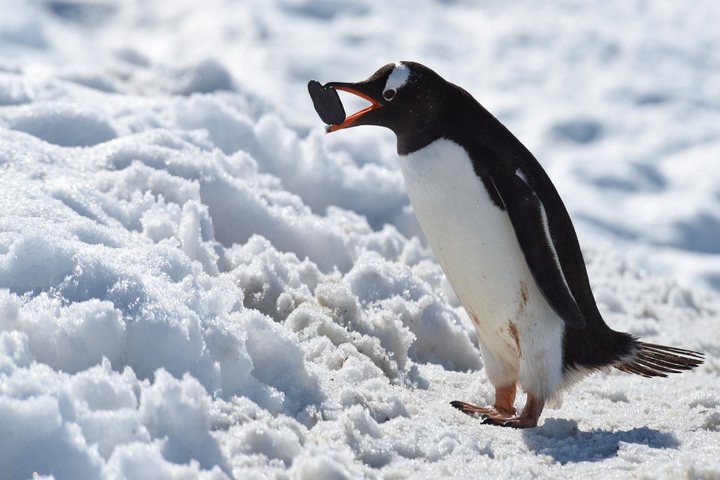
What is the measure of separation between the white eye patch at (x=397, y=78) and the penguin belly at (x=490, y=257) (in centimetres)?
22

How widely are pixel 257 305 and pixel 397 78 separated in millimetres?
835

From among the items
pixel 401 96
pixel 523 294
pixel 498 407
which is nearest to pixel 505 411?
pixel 498 407

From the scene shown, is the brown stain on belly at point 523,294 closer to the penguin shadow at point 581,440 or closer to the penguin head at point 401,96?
the penguin shadow at point 581,440

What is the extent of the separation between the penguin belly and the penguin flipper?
0.07m

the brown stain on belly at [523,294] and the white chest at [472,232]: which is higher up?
the white chest at [472,232]

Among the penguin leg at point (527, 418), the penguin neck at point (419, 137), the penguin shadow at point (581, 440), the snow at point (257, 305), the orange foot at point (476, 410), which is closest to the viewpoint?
the snow at point (257, 305)

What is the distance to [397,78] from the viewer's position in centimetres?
331

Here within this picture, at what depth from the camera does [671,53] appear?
11.0 meters

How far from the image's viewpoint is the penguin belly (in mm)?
3158

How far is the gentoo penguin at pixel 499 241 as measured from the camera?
312 cm

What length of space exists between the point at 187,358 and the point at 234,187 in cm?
173

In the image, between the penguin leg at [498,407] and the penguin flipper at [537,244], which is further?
the penguin leg at [498,407]

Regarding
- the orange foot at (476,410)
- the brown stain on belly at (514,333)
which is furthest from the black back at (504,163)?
the orange foot at (476,410)

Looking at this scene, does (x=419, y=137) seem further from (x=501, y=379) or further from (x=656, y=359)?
(x=656, y=359)
